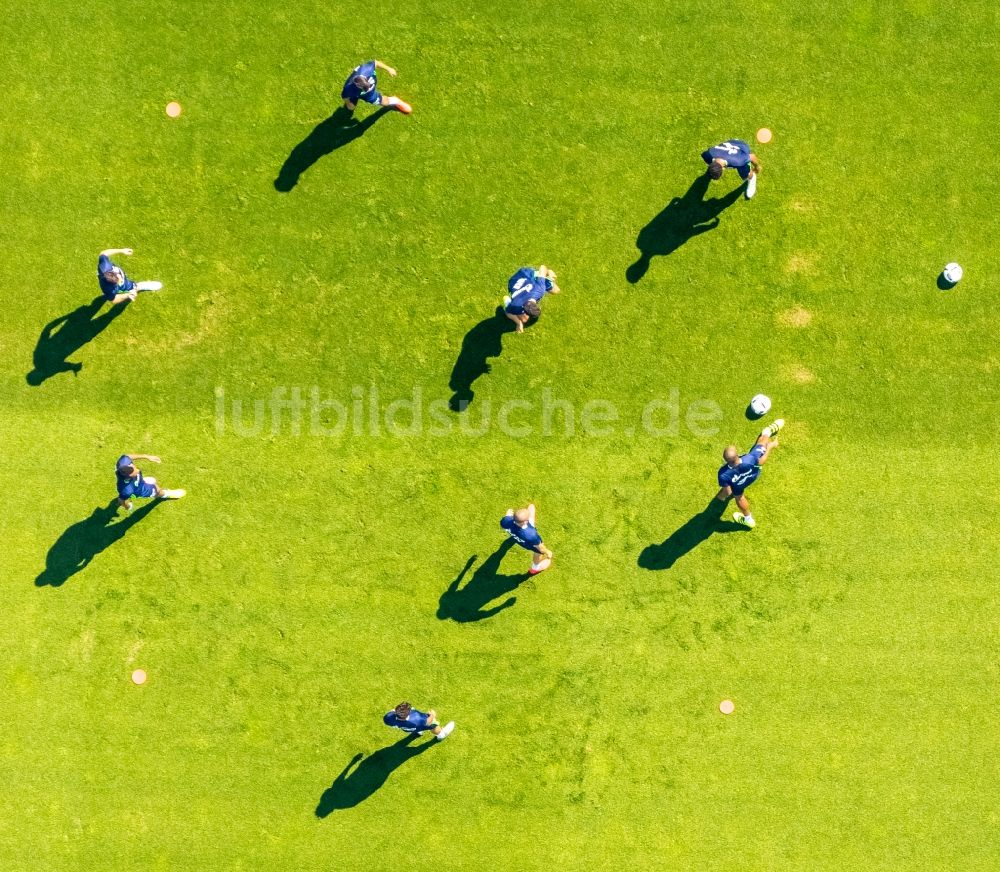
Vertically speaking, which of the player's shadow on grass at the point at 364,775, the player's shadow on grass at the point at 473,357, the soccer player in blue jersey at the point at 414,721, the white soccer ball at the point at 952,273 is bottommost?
the player's shadow on grass at the point at 364,775

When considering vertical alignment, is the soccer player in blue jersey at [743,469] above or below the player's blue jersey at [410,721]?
above

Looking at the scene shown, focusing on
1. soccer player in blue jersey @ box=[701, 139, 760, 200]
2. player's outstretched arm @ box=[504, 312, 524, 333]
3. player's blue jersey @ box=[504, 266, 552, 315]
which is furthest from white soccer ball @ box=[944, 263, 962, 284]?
player's outstretched arm @ box=[504, 312, 524, 333]

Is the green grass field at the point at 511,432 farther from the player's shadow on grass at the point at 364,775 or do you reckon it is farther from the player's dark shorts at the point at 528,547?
the player's dark shorts at the point at 528,547

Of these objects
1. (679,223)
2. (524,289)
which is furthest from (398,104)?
(679,223)

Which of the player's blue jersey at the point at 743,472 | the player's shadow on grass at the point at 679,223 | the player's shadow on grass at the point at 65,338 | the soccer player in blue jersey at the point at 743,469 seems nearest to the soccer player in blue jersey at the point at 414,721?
the soccer player in blue jersey at the point at 743,469

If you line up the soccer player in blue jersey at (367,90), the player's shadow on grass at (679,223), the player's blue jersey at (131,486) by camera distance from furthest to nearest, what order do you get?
the player's shadow on grass at (679,223) < the soccer player in blue jersey at (367,90) < the player's blue jersey at (131,486)

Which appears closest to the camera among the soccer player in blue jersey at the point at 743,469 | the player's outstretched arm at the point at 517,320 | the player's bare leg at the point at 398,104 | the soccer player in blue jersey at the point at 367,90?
the soccer player in blue jersey at the point at 367,90

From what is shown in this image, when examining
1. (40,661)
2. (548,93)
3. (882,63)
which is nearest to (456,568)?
(40,661)
